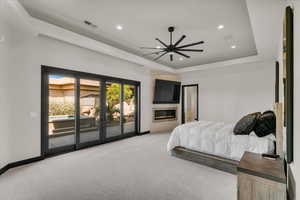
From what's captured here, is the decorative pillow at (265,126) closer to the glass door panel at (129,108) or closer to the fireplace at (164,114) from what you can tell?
the glass door panel at (129,108)

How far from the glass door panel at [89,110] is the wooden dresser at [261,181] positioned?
13.0 ft

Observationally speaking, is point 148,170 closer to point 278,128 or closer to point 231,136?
point 231,136

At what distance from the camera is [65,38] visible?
3520 millimetres

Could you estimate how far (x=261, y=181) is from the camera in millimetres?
1495

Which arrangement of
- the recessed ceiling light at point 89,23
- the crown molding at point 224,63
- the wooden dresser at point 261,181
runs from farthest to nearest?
the crown molding at point 224,63 → the recessed ceiling light at point 89,23 → the wooden dresser at point 261,181

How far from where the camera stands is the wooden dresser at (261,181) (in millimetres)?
1416

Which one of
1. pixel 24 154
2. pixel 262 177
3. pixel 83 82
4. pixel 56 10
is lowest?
pixel 24 154

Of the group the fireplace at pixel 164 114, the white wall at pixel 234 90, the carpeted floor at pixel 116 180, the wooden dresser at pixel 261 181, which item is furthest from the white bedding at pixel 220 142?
the white wall at pixel 234 90

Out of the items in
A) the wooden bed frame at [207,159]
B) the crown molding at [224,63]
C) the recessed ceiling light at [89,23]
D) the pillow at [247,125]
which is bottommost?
the wooden bed frame at [207,159]

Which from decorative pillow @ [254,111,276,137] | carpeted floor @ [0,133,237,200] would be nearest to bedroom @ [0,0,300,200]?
carpeted floor @ [0,133,237,200]

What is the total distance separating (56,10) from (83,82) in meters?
1.90

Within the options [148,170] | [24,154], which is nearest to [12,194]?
[24,154]

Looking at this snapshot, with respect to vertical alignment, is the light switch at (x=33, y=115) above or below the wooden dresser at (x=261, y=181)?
above

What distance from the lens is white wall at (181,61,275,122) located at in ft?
17.0
